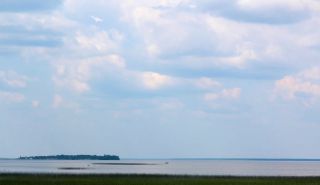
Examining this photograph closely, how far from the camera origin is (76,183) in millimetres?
61750

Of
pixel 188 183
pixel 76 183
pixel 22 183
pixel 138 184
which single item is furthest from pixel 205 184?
A: pixel 22 183

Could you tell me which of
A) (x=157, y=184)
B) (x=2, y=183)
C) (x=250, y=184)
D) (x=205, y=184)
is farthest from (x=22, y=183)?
(x=250, y=184)

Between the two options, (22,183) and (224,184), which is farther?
(224,184)

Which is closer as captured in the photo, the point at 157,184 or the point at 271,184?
Result: the point at 157,184

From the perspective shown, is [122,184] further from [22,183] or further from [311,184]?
[311,184]

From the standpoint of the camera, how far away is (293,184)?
6412 cm

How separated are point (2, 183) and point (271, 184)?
997 inches

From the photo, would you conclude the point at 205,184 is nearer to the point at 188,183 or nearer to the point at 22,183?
the point at 188,183

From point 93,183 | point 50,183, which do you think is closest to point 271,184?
point 93,183

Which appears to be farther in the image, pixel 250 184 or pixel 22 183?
pixel 250 184

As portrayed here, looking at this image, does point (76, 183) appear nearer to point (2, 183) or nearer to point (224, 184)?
point (2, 183)

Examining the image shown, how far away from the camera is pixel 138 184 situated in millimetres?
61812

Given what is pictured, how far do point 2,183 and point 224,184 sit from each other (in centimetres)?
2066

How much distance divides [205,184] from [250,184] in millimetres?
5229
